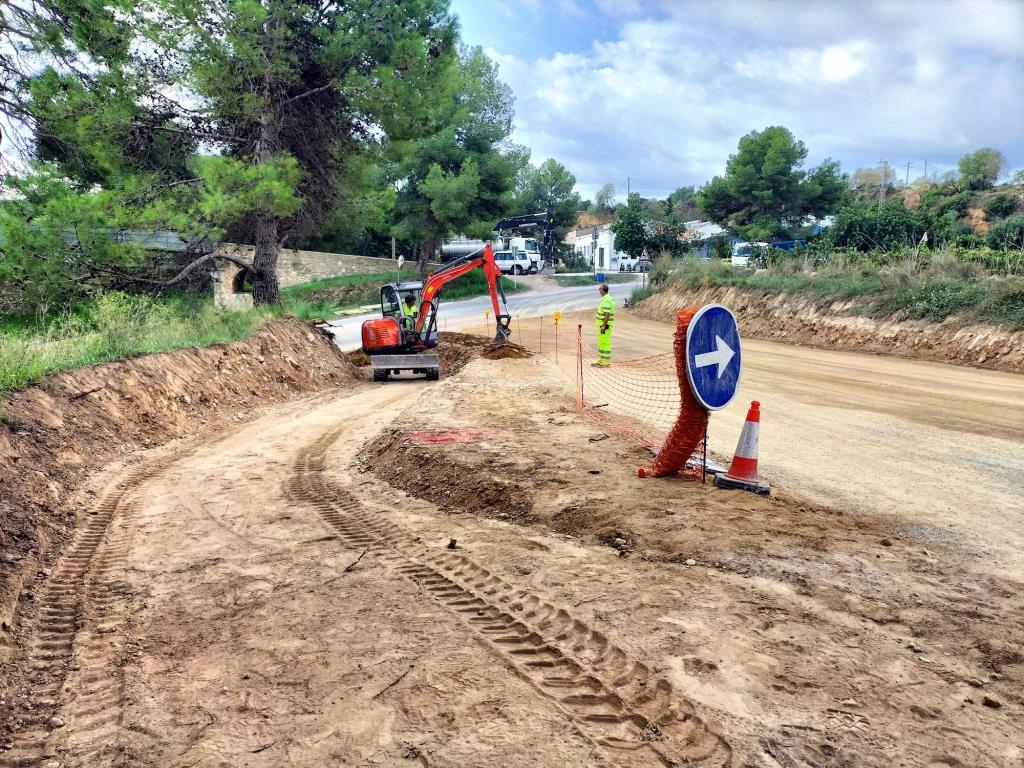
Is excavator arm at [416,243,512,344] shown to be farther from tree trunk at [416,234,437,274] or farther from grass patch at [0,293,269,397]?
tree trunk at [416,234,437,274]

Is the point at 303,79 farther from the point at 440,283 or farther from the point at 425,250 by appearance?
the point at 425,250

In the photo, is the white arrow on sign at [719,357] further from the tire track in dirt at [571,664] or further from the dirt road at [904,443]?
the tire track in dirt at [571,664]

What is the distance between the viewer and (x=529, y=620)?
163 inches

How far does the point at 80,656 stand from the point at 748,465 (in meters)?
5.32

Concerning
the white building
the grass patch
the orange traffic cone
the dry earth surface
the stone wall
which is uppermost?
the white building

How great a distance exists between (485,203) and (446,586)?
39207 mm

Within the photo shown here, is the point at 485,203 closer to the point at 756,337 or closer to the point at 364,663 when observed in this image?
the point at 756,337

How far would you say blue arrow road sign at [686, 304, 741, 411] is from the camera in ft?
19.3

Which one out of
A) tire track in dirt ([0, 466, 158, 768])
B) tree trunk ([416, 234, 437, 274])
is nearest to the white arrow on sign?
tire track in dirt ([0, 466, 158, 768])

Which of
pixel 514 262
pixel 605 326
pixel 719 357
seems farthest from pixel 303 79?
pixel 514 262

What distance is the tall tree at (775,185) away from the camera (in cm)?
4319

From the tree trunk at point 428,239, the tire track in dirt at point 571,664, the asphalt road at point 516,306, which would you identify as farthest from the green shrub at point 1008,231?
the tire track in dirt at point 571,664

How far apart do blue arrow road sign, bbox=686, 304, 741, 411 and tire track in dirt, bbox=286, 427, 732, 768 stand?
2.53 m

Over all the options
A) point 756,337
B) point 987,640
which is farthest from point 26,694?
point 756,337
